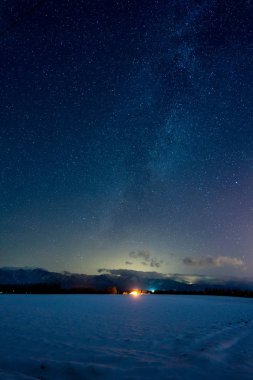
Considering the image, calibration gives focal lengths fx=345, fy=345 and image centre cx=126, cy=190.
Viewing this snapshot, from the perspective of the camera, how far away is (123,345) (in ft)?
51.1

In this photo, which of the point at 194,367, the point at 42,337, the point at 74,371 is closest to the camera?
the point at 74,371

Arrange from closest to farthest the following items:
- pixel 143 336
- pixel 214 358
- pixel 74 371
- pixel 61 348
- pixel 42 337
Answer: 1. pixel 74 371
2. pixel 214 358
3. pixel 61 348
4. pixel 42 337
5. pixel 143 336

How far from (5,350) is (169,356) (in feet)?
20.8

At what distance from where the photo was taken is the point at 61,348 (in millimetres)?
14430

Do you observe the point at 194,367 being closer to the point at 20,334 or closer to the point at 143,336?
the point at 143,336

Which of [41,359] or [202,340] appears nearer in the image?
[41,359]

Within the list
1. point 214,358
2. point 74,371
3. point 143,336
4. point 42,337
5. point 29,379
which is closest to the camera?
point 29,379

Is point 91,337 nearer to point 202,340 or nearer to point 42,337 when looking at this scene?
point 42,337

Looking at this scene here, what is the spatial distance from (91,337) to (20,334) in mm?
3765

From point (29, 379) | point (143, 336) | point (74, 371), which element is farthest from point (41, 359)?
point (143, 336)

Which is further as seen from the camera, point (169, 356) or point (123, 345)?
point (123, 345)

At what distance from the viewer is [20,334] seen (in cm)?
1811

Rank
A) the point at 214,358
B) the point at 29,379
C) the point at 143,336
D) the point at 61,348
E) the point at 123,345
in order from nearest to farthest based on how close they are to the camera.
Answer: the point at 29,379, the point at 214,358, the point at 61,348, the point at 123,345, the point at 143,336

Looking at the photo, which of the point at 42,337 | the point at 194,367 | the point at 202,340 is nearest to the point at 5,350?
the point at 42,337
